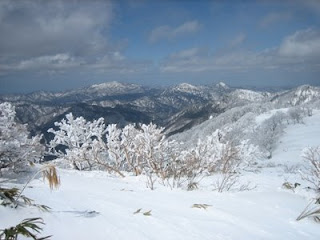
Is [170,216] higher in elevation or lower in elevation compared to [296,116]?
higher

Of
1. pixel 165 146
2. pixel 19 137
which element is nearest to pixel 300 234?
pixel 165 146

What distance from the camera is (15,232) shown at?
3662mm

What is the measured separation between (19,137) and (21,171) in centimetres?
181

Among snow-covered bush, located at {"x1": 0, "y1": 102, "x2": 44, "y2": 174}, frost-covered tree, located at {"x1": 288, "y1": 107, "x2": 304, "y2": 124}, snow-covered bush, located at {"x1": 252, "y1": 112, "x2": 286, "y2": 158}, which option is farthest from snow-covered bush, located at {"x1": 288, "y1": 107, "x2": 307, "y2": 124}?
snow-covered bush, located at {"x1": 0, "y1": 102, "x2": 44, "y2": 174}

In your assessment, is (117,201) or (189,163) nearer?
(117,201)

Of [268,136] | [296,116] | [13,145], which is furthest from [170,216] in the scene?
[296,116]

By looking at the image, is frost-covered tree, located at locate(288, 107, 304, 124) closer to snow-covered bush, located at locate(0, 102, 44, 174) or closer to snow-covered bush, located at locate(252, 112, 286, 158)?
snow-covered bush, located at locate(252, 112, 286, 158)

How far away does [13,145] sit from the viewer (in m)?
13.5

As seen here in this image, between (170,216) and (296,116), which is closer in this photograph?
(170,216)

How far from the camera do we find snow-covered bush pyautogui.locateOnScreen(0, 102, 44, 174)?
13.3 metres

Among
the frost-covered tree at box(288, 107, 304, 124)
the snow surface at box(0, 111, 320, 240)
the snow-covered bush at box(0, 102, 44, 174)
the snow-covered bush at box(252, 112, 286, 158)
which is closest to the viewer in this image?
the snow surface at box(0, 111, 320, 240)

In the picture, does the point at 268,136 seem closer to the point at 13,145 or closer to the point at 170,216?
the point at 13,145

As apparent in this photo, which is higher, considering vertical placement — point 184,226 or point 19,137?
point 19,137

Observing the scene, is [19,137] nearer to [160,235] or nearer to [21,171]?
[21,171]
